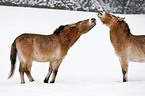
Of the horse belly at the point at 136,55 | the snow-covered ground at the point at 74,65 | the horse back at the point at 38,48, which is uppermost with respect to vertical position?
the horse back at the point at 38,48

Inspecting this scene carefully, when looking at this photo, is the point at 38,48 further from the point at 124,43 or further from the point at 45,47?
the point at 124,43

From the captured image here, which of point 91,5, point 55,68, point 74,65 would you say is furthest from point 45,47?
point 91,5

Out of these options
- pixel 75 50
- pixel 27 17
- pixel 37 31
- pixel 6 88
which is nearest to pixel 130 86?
pixel 6 88

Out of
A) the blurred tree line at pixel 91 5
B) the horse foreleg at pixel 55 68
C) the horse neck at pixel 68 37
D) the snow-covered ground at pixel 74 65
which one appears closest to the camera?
the snow-covered ground at pixel 74 65

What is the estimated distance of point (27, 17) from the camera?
16734 mm

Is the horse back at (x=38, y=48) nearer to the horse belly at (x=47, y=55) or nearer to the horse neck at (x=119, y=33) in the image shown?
the horse belly at (x=47, y=55)

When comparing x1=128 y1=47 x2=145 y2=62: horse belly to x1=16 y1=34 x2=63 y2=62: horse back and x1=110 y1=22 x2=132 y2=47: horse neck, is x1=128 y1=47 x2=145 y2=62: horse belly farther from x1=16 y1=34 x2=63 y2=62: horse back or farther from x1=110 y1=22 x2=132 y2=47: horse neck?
x1=16 y1=34 x2=63 y2=62: horse back

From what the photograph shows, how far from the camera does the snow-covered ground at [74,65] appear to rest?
515 centimetres

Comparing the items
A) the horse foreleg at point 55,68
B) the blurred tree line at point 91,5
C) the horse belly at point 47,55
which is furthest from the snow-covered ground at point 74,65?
the blurred tree line at point 91,5

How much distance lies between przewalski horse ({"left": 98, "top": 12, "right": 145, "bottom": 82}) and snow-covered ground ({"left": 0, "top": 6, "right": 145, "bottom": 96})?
23.5 inches

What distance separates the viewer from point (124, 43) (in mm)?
6406

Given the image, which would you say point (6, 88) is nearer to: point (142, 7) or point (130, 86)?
point (130, 86)

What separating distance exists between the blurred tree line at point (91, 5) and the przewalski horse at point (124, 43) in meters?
13.8

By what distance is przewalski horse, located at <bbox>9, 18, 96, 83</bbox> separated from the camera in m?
6.17
